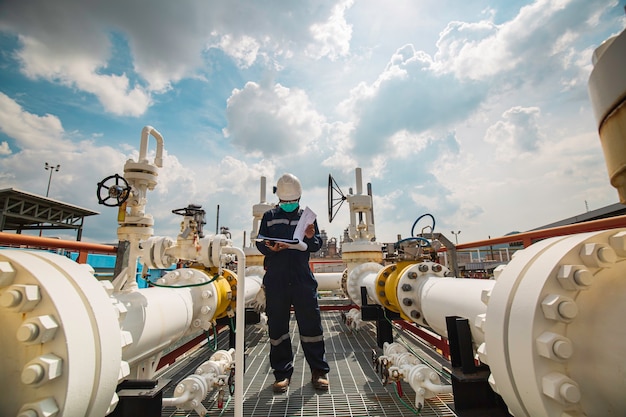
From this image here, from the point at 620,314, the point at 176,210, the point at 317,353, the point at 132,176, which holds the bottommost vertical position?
the point at 317,353

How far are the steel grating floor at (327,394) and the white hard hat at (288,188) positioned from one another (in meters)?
1.41

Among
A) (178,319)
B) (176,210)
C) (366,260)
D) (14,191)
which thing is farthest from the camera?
(14,191)

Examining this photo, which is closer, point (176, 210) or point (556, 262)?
point (556, 262)

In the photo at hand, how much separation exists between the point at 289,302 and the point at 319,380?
22.5 inches

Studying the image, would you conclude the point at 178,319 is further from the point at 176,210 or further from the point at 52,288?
the point at 52,288

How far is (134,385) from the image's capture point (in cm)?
116

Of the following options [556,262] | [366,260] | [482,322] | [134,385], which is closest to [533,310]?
[556,262]

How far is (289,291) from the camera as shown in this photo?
235cm

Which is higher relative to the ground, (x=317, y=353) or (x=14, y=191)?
(x=14, y=191)

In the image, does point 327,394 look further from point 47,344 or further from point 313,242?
point 47,344

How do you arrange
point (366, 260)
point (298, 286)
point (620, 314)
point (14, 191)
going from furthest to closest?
point (14, 191), point (366, 260), point (298, 286), point (620, 314)

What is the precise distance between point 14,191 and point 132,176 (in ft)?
39.4

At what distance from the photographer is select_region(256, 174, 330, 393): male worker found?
2.21m

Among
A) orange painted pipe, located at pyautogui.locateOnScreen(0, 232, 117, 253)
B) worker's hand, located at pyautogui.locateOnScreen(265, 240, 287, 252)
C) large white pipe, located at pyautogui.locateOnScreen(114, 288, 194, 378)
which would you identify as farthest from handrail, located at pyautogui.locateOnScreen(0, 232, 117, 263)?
worker's hand, located at pyautogui.locateOnScreen(265, 240, 287, 252)
